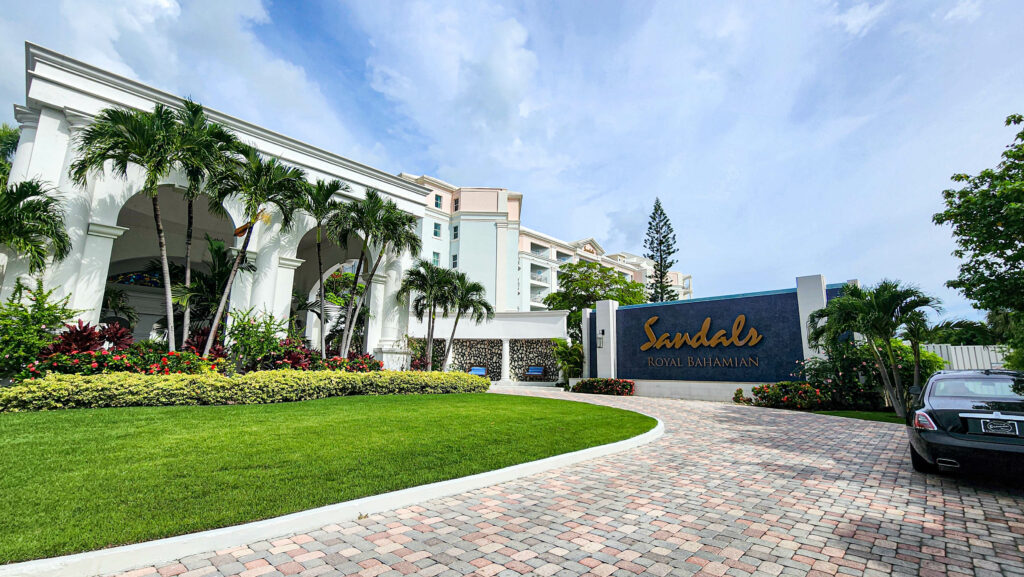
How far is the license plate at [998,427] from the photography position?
4211mm

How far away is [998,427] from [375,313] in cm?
1836

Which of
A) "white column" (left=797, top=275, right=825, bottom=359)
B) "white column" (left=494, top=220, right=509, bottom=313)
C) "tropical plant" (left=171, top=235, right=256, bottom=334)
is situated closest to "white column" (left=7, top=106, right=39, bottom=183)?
"tropical plant" (left=171, top=235, right=256, bottom=334)

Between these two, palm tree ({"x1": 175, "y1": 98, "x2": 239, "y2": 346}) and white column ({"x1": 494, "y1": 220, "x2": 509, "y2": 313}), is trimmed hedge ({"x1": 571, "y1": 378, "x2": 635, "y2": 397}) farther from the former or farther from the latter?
white column ({"x1": 494, "y1": 220, "x2": 509, "y2": 313})

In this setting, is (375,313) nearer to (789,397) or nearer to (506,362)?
(506,362)

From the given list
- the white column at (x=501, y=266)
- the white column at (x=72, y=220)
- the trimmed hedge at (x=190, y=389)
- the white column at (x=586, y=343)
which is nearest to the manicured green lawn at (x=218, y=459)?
the trimmed hedge at (x=190, y=389)

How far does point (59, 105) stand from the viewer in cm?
1203

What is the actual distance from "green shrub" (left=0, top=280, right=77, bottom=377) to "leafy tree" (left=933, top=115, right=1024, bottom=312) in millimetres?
22936

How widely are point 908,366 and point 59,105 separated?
25012mm

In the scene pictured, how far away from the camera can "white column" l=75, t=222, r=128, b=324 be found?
11.9m

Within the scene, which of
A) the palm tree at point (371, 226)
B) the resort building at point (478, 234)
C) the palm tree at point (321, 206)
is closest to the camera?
the palm tree at point (321, 206)

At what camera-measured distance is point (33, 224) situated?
421 inches

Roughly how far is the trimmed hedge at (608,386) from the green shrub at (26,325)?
55.3ft

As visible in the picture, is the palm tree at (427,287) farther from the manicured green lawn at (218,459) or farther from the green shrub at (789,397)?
the green shrub at (789,397)

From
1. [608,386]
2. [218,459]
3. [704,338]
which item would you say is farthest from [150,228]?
[704,338]
